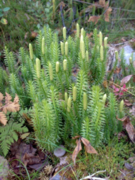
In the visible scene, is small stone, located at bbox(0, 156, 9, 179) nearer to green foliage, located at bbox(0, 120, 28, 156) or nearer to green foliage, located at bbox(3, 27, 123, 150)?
green foliage, located at bbox(0, 120, 28, 156)

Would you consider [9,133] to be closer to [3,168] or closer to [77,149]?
[3,168]

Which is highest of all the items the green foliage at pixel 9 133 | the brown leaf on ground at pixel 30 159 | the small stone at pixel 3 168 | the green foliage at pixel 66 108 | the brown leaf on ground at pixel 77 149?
the green foliage at pixel 66 108

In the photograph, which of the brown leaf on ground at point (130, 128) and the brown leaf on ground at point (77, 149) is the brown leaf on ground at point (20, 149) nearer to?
the brown leaf on ground at point (77, 149)

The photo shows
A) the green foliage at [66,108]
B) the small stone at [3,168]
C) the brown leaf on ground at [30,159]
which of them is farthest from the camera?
the brown leaf on ground at [30,159]

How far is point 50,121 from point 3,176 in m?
0.69

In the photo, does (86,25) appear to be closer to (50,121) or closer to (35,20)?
(35,20)

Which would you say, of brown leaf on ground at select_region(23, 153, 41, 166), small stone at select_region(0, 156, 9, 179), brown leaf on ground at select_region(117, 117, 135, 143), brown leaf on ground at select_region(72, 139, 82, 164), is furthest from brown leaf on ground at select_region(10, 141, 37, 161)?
brown leaf on ground at select_region(117, 117, 135, 143)

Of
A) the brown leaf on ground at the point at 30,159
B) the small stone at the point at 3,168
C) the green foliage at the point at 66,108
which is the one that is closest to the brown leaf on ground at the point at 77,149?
the green foliage at the point at 66,108

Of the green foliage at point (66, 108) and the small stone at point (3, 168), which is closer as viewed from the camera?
the green foliage at point (66, 108)

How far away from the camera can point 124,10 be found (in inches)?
157

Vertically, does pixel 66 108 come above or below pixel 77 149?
above

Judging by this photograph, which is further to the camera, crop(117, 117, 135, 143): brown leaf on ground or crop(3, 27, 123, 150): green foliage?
crop(117, 117, 135, 143): brown leaf on ground

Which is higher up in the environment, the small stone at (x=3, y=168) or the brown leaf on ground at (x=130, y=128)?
the brown leaf on ground at (x=130, y=128)

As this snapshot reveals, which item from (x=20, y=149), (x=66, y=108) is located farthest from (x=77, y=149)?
(x=20, y=149)
